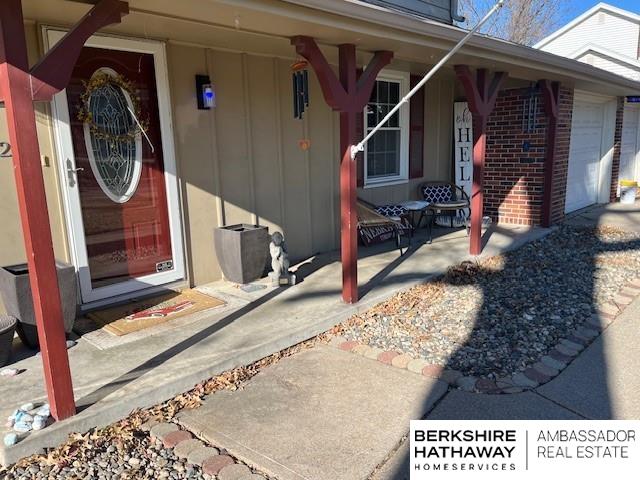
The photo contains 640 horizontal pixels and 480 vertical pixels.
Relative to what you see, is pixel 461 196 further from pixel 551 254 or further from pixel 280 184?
pixel 280 184

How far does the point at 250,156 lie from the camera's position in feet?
16.5

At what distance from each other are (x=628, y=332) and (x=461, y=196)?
4.30 meters

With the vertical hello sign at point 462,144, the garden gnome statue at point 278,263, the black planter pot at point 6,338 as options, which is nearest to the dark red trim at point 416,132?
the vertical hello sign at point 462,144

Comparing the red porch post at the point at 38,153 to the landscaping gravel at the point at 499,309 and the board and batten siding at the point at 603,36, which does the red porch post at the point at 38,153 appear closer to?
the landscaping gravel at the point at 499,309

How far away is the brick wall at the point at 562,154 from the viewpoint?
24.6ft

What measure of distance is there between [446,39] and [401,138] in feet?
8.94

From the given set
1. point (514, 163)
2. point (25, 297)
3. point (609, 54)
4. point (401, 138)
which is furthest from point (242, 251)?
point (609, 54)

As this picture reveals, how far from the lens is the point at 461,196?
26.2 feet

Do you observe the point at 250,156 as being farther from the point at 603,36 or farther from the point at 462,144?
the point at 603,36

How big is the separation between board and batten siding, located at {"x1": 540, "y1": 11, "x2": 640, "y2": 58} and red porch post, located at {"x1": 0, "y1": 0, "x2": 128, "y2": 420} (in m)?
14.2

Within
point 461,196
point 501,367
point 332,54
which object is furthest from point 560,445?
point 461,196

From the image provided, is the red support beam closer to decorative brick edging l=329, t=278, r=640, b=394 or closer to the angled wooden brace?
decorative brick edging l=329, t=278, r=640, b=394

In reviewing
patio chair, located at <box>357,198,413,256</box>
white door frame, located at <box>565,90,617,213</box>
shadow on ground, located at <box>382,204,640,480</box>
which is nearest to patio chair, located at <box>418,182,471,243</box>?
patio chair, located at <box>357,198,413,256</box>

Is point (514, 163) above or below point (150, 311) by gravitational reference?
above
